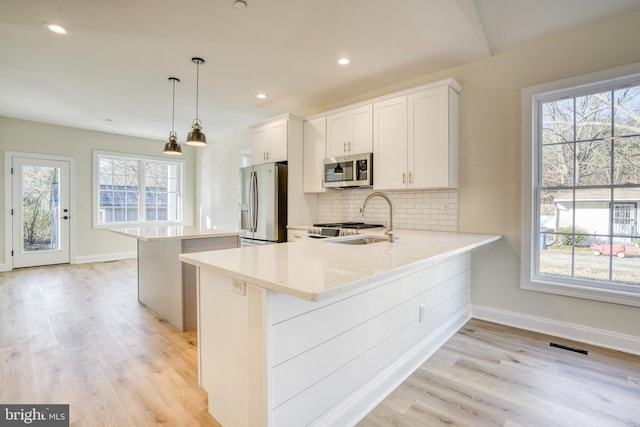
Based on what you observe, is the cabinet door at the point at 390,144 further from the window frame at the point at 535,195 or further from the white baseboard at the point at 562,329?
the white baseboard at the point at 562,329

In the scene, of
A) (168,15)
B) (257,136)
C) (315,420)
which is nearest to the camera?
(315,420)

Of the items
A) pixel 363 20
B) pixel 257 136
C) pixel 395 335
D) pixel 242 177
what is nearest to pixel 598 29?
pixel 363 20

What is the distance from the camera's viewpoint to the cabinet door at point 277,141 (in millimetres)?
4102

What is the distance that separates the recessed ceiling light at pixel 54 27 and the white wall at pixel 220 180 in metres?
3.37

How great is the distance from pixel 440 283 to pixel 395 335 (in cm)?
78

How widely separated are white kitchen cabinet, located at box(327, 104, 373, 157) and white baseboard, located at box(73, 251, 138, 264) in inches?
192

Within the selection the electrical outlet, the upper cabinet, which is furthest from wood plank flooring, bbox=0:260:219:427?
the upper cabinet

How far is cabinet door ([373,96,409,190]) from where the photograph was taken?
322 cm

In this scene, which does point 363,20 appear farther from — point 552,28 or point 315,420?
point 315,420

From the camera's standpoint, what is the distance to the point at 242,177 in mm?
4566

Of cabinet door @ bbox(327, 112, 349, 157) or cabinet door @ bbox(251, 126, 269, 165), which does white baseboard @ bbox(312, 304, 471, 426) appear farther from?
cabinet door @ bbox(251, 126, 269, 165)

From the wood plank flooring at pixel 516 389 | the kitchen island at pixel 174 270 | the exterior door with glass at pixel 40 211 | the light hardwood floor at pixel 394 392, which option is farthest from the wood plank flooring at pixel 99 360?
the exterior door with glass at pixel 40 211

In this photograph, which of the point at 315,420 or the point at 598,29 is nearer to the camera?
the point at 315,420

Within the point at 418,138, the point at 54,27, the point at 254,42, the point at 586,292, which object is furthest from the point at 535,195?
the point at 54,27
